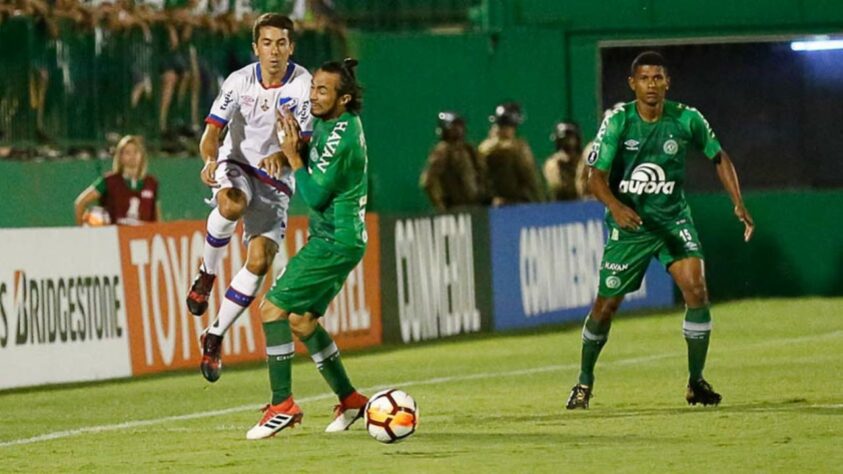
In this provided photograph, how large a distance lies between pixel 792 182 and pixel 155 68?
975 cm

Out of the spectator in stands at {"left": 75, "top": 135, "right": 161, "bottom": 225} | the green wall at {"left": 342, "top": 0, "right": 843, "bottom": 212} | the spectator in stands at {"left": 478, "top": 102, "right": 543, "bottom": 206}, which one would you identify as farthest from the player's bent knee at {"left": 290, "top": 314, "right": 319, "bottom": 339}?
the green wall at {"left": 342, "top": 0, "right": 843, "bottom": 212}

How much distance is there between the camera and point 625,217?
12844 millimetres

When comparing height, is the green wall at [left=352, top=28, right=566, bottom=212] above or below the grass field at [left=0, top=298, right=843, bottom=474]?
above

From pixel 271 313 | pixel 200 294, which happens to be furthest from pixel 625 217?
pixel 200 294

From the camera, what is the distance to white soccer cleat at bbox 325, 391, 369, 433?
11.9 metres

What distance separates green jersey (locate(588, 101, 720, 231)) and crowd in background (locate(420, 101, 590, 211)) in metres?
8.89

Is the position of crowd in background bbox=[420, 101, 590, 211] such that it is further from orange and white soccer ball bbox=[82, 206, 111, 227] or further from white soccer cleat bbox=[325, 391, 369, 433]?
white soccer cleat bbox=[325, 391, 369, 433]

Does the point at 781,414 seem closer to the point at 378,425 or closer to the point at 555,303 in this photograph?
the point at 378,425

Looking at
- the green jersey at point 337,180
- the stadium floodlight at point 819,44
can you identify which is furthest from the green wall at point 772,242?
the green jersey at point 337,180

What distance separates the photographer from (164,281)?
1758 centimetres

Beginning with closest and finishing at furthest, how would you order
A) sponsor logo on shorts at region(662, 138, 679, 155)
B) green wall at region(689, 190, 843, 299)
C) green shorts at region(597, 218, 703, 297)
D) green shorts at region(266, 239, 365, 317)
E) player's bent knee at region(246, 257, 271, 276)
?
1. green shorts at region(266, 239, 365, 317)
2. sponsor logo on shorts at region(662, 138, 679, 155)
3. green shorts at region(597, 218, 703, 297)
4. player's bent knee at region(246, 257, 271, 276)
5. green wall at region(689, 190, 843, 299)

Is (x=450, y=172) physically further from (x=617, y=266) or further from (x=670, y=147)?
(x=670, y=147)

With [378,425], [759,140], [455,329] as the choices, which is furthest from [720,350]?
[759,140]

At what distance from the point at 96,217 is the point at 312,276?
7051 millimetres
